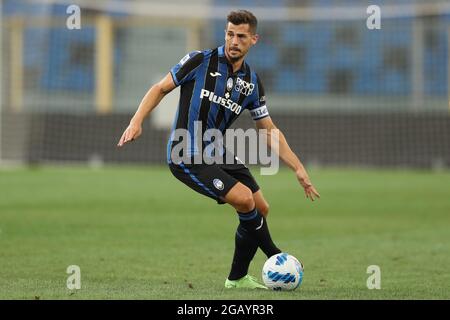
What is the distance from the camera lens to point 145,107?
26.4ft

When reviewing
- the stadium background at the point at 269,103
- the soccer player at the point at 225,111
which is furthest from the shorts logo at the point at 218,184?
the stadium background at the point at 269,103

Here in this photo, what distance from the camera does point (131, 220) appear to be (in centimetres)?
1522

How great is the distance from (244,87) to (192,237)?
5.10 m

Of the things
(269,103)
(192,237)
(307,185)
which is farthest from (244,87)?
(269,103)

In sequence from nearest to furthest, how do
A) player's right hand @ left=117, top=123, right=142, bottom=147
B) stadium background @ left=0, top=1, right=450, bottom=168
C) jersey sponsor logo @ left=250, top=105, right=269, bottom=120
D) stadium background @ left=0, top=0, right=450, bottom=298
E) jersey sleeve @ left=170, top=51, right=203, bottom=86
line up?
player's right hand @ left=117, top=123, right=142, bottom=147 → jersey sleeve @ left=170, top=51, right=203, bottom=86 → jersey sponsor logo @ left=250, top=105, right=269, bottom=120 → stadium background @ left=0, top=0, right=450, bottom=298 → stadium background @ left=0, top=1, right=450, bottom=168

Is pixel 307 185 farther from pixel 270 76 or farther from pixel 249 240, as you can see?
pixel 270 76

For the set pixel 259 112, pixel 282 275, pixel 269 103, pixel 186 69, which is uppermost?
pixel 186 69

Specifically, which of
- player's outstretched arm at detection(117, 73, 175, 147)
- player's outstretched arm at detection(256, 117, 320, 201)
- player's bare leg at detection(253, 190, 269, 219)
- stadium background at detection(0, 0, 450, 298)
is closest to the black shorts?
player's bare leg at detection(253, 190, 269, 219)

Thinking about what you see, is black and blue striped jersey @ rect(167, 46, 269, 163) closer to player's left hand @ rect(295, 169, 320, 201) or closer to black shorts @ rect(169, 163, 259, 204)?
black shorts @ rect(169, 163, 259, 204)

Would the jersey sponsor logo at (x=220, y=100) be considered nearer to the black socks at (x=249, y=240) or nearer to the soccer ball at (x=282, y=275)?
the black socks at (x=249, y=240)

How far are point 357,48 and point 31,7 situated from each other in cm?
1236

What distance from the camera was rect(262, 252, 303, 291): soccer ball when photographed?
8.10 m

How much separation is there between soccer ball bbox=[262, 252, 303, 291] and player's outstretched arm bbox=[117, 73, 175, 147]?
5.37 feet

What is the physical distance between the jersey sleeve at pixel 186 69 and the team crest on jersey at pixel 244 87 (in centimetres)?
39
